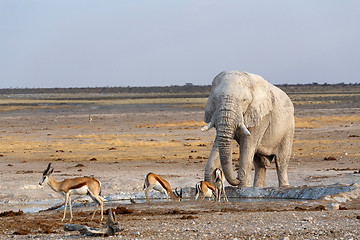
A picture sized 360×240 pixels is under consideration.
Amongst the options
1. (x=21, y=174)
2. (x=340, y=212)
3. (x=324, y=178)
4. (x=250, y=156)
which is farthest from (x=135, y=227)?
(x=21, y=174)

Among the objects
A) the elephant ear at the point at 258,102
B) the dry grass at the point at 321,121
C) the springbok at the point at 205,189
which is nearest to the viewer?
the springbok at the point at 205,189

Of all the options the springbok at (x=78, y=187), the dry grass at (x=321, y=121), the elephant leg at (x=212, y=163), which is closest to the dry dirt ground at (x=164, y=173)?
the dry grass at (x=321, y=121)

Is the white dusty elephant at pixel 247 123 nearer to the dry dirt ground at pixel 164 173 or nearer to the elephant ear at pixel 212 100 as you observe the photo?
the elephant ear at pixel 212 100

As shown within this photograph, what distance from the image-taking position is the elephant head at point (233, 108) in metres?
16.2

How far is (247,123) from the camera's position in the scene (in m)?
16.7

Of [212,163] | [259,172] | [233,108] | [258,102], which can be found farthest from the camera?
[259,172]

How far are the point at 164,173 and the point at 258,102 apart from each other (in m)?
6.60

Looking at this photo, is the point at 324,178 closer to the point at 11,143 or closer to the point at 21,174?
the point at 21,174

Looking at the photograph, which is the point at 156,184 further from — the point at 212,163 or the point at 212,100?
the point at 212,100

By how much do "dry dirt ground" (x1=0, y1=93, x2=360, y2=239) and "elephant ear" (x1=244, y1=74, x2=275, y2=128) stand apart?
2543 mm

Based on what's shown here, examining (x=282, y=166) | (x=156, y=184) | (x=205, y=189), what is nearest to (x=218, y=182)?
(x=205, y=189)

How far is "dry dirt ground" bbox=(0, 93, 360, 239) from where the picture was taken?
11.2 meters

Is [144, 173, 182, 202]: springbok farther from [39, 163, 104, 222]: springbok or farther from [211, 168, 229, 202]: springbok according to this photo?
[39, 163, 104, 222]: springbok

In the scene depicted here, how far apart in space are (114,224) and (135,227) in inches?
38.1
